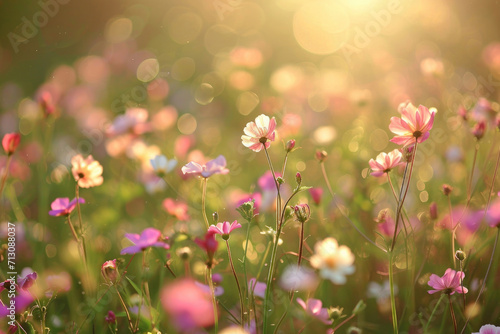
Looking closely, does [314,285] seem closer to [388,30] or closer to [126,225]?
[126,225]

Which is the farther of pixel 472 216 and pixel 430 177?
pixel 430 177

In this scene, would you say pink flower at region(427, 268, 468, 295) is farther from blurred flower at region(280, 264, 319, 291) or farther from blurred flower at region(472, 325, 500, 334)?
blurred flower at region(280, 264, 319, 291)

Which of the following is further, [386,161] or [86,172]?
[86,172]

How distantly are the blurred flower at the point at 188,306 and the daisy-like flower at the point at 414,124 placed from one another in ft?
1.17

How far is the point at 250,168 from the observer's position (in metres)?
1.43

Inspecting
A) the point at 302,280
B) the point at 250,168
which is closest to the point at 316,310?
the point at 302,280

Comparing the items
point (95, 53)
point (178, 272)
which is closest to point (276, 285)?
point (178, 272)

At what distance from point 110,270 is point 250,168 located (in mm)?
776

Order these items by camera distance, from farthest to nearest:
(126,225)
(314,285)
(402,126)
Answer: (126,225) < (314,285) < (402,126)

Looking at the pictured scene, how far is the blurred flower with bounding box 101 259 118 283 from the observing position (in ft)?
2.16

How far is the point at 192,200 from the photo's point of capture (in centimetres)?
118

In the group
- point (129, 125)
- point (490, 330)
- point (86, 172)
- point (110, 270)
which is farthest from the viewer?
point (129, 125)

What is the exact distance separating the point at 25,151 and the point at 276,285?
1051mm

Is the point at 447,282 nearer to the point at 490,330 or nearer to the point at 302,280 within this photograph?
the point at 490,330
